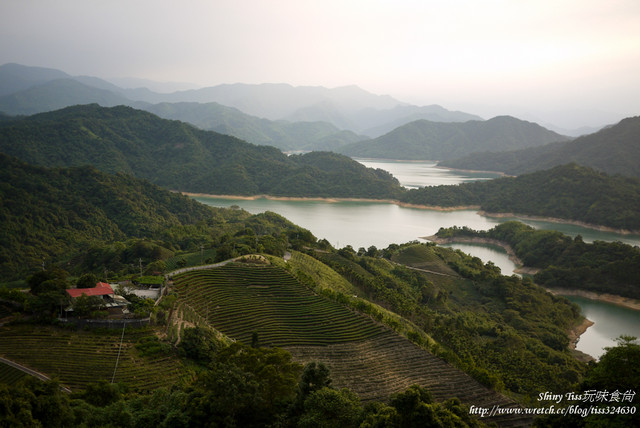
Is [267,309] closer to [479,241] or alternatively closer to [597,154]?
[479,241]

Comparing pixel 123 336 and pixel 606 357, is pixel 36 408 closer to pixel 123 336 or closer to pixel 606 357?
pixel 123 336

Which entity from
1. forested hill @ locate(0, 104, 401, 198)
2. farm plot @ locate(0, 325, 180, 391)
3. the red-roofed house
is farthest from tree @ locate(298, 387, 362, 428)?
forested hill @ locate(0, 104, 401, 198)

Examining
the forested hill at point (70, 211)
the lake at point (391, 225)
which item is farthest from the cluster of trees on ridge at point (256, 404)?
the forested hill at point (70, 211)

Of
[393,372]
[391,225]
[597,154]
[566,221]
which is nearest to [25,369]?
[393,372]

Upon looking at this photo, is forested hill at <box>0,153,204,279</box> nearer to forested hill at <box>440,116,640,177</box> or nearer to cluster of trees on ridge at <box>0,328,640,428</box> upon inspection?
cluster of trees on ridge at <box>0,328,640,428</box>

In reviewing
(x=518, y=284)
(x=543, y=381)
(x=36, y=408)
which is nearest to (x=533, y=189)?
(x=518, y=284)

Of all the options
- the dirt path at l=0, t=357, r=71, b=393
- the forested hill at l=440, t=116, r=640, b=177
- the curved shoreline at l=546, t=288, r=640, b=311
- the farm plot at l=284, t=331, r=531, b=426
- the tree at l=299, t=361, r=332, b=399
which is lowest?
the curved shoreline at l=546, t=288, r=640, b=311

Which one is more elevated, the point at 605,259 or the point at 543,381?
the point at 605,259
